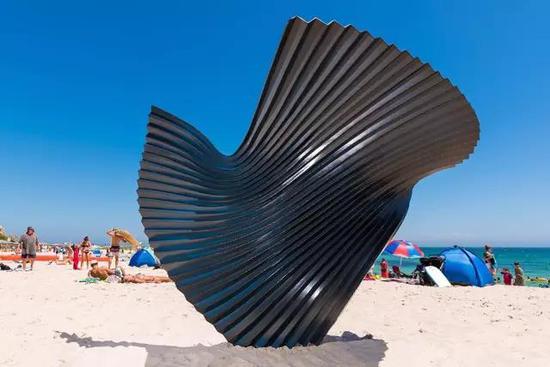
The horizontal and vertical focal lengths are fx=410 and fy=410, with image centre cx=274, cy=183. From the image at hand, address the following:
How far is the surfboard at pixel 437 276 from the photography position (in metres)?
12.7

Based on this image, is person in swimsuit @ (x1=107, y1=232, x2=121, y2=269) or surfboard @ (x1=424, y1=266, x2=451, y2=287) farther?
person in swimsuit @ (x1=107, y1=232, x2=121, y2=269)

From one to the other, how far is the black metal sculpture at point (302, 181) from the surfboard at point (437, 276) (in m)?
8.58

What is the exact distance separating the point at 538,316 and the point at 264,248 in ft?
19.6

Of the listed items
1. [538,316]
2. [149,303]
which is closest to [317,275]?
[149,303]

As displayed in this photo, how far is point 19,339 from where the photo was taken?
4.93m

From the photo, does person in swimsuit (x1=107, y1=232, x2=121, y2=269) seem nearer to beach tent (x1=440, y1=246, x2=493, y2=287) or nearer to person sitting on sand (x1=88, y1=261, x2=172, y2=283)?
person sitting on sand (x1=88, y1=261, x2=172, y2=283)

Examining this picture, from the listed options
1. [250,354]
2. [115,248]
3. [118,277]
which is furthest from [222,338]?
[115,248]

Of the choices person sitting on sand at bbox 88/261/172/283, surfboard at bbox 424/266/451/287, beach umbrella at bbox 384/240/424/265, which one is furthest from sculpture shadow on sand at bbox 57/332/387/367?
beach umbrella at bbox 384/240/424/265

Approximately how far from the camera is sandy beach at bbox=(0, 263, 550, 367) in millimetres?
4605

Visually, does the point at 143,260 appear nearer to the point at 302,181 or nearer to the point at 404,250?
the point at 404,250

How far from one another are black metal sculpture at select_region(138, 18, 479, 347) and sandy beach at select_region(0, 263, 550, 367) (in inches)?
27.2

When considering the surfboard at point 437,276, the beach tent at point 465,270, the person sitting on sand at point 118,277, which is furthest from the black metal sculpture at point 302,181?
the beach tent at point 465,270

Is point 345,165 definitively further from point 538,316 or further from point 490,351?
point 538,316

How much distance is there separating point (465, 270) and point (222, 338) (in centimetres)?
1096
